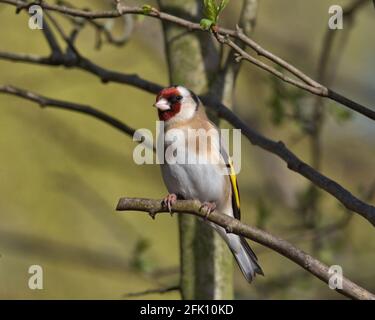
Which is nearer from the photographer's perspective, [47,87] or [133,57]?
[133,57]

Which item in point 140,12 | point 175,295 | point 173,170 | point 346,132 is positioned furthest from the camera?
point 346,132

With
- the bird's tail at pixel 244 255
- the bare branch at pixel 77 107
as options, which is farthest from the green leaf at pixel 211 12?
the bird's tail at pixel 244 255

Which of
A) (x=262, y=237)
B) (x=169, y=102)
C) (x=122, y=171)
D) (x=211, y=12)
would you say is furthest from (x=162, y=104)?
(x=122, y=171)

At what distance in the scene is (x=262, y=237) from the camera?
2686mm

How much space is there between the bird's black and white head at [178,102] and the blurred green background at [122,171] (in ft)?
5.46

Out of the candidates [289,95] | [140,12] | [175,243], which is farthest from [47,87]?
[140,12]

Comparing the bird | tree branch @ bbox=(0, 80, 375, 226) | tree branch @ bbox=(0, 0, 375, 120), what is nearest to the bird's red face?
the bird

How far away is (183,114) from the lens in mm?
3758

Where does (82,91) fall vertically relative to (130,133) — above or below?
above

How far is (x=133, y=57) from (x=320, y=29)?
165cm

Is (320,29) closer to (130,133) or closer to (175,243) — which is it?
(175,243)

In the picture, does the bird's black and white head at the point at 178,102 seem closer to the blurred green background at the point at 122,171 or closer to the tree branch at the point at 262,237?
the tree branch at the point at 262,237

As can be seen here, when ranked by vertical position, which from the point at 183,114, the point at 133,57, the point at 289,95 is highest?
the point at 133,57

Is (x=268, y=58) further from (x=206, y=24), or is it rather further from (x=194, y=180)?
(x=194, y=180)
